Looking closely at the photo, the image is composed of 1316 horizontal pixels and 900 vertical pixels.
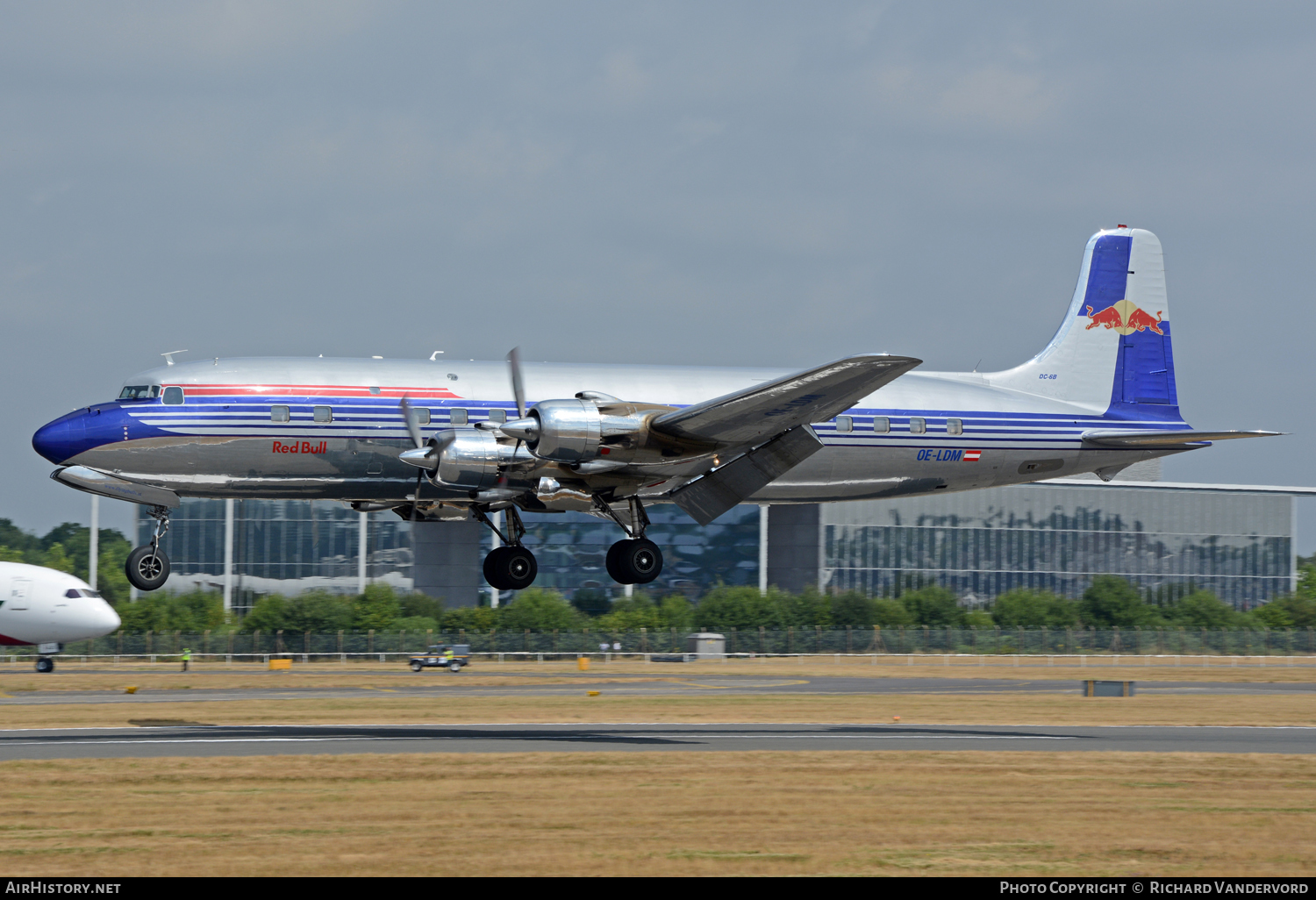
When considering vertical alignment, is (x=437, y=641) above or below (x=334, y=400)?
below

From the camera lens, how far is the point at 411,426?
2888cm

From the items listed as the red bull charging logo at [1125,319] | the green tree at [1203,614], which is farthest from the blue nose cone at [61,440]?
the green tree at [1203,614]

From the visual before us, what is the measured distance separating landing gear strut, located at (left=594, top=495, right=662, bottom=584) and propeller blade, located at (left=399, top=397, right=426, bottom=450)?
405 centimetres

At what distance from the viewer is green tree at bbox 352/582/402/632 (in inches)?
3066

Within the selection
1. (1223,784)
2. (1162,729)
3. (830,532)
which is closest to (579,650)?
(830,532)

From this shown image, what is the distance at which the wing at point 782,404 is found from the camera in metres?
25.7

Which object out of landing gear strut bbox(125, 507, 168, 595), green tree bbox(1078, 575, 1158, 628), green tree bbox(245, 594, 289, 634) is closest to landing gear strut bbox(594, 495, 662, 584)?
landing gear strut bbox(125, 507, 168, 595)

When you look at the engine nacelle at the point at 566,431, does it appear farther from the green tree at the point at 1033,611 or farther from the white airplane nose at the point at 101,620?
the green tree at the point at 1033,611

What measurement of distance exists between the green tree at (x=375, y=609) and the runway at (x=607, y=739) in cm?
4474

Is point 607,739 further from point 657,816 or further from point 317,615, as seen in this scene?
point 317,615

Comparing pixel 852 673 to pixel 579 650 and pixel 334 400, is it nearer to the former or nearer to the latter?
pixel 579 650
